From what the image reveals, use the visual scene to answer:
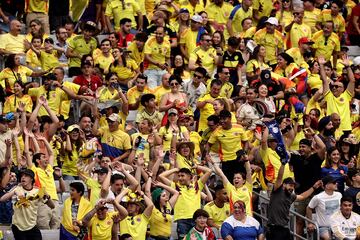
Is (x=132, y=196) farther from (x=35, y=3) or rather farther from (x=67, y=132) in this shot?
(x=35, y=3)

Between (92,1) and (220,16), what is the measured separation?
2.57 metres

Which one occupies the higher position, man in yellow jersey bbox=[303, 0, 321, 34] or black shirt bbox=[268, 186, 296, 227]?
black shirt bbox=[268, 186, 296, 227]

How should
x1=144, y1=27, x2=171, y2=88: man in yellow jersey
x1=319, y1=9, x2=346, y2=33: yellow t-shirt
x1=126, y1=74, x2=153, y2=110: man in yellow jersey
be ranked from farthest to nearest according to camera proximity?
x1=319, y1=9, x2=346, y2=33: yellow t-shirt
x1=144, y1=27, x2=171, y2=88: man in yellow jersey
x1=126, y1=74, x2=153, y2=110: man in yellow jersey

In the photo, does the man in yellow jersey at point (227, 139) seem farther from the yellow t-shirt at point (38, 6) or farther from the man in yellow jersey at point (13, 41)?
the yellow t-shirt at point (38, 6)

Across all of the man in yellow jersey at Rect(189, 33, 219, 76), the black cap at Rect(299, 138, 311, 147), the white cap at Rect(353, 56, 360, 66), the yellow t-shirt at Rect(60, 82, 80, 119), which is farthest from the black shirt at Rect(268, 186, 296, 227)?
the white cap at Rect(353, 56, 360, 66)

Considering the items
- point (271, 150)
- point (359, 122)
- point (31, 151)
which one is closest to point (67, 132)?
point (31, 151)

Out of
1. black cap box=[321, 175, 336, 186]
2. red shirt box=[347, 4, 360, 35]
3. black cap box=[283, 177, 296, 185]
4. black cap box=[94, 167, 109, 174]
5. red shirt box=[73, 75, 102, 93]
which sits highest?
black cap box=[94, 167, 109, 174]

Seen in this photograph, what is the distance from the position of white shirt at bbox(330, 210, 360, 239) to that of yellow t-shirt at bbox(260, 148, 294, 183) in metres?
1.33

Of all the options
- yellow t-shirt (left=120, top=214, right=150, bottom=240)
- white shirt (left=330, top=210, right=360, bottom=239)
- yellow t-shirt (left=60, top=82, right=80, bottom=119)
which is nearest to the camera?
yellow t-shirt (left=120, top=214, right=150, bottom=240)

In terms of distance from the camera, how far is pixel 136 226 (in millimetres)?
27141

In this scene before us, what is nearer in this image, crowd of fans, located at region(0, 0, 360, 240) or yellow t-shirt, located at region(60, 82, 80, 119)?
crowd of fans, located at region(0, 0, 360, 240)

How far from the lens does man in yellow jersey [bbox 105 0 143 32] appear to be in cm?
3428

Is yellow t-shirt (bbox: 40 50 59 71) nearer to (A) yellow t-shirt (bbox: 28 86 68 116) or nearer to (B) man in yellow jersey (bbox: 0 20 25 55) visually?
(B) man in yellow jersey (bbox: 0 20 25 55)

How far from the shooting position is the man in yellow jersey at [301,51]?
111ft
